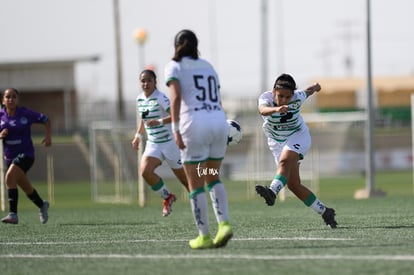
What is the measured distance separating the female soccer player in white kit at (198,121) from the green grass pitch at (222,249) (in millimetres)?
427

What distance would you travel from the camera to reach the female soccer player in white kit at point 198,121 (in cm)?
1093

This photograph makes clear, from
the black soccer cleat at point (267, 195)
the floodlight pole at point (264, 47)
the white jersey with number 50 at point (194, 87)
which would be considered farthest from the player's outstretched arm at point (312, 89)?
the floodlight pole at point (264, 47)

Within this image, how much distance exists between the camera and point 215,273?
367 inches

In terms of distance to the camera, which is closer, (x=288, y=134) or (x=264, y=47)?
(x=288, y=134)

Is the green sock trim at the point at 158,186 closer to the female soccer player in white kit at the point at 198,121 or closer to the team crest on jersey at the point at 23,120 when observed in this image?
the team crest on jersey at the point at 23,120

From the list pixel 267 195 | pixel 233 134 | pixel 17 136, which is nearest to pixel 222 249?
pixel 267 195

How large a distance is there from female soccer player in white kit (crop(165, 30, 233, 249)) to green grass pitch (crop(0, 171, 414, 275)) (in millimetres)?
427

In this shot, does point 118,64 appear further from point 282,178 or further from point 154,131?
point 282,178

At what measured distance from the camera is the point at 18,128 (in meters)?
16.7

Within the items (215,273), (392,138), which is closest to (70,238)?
(215,273)

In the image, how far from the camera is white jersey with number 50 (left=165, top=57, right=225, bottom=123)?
11.0m

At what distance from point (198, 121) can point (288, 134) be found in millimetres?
3250

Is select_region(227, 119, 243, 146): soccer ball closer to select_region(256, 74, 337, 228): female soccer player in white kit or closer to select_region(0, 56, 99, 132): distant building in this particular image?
select_region(256, 74, 337, 228): female soccer player in white kit

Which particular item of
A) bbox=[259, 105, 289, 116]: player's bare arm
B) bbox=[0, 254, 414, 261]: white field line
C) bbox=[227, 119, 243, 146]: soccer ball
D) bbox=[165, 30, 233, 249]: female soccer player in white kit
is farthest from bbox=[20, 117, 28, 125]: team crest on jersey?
bbox=[165, 30, 233, 249]: female soccer player in white kit
